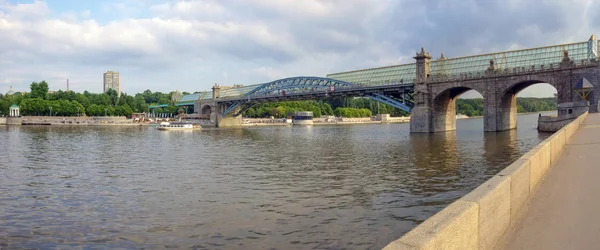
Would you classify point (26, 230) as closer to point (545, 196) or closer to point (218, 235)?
point (218, 235)

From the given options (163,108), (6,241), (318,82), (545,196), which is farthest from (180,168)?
(163,108)

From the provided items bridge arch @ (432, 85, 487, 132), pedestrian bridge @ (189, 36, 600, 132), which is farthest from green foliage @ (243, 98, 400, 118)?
bridge arch @ (432, 85, 487, 132)

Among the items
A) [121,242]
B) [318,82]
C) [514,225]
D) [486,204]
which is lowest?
[121,242]

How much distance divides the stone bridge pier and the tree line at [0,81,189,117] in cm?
10434

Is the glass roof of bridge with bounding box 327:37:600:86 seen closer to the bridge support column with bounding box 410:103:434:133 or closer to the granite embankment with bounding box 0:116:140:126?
the bridge support column with bounding box 410:103:434:133

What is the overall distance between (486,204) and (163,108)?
162352 mm

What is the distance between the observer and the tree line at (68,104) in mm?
118188

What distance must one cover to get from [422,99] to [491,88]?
8.94m

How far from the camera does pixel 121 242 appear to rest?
31.4ft

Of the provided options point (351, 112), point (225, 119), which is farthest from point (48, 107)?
point (351, 112)

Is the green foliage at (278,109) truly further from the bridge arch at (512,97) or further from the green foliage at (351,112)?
the bridge arch at (512,97)

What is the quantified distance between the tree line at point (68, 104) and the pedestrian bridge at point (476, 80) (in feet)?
274

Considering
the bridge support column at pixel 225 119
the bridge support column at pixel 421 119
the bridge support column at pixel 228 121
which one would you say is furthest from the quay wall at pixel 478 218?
the bridge support column at pixel 228 121

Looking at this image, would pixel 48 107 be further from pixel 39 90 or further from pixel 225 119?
pixel 225 119
